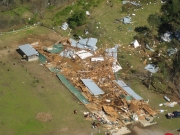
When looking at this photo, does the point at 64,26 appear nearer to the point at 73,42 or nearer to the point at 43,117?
the point at 73,42

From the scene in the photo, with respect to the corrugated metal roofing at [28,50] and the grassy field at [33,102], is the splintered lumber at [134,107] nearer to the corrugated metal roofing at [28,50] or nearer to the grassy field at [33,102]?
the grassy field at [33,102]

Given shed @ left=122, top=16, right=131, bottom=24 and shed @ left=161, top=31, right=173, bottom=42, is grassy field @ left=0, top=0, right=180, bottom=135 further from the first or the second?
shed @ left=161, top=31, right=173, bottom=42

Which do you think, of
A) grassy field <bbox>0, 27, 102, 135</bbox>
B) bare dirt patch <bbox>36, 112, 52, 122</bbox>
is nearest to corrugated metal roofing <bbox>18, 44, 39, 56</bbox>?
grassy field <bbox>0, 27, 102, 135</bbox>

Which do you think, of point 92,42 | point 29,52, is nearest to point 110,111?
point 92,42

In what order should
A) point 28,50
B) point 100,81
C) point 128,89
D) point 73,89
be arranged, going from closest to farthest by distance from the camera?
1. point 73,89
2. point 128,89
3. point 100,81
4. point 28,50

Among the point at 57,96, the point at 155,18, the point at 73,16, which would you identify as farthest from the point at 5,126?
the point at 155,18

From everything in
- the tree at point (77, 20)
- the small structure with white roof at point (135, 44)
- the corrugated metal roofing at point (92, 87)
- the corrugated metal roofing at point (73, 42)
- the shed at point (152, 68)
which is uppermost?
the tree at point (77, 20)

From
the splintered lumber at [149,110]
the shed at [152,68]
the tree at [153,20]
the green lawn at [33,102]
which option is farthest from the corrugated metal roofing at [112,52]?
the splintered lumber at [149,110]
